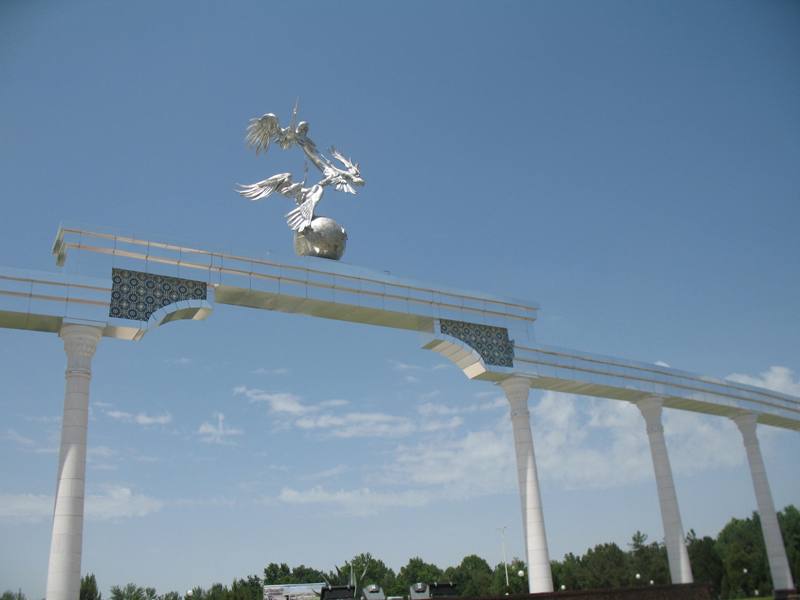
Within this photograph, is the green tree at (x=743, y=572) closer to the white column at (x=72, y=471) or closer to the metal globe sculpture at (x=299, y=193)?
the metal globe sculpture at (x=299, y=193)

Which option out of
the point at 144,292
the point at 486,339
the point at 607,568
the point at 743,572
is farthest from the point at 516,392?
the point at 607,568

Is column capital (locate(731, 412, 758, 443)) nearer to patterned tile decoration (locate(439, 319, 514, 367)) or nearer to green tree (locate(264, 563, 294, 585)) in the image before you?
patterned tile decoration (locate(439, 319, 514, 367))

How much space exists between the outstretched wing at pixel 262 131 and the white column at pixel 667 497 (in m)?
12.3

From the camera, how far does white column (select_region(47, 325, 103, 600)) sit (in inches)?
445

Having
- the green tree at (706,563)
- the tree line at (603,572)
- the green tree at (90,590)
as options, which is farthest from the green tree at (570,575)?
the green tree at (90,590)

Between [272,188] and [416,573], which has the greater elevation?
[272,188]

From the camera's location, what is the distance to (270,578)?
2194 inches

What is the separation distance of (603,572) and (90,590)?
106 feet

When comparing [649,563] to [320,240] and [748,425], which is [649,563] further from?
[320,240]

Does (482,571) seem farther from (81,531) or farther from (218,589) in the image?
(81,531)

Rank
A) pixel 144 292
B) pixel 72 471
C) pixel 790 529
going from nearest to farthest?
1. pixel 72 471
2. pixel 144 292
3. pixel 790 529

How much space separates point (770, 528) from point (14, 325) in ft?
67.6

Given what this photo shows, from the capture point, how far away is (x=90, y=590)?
40.1 m

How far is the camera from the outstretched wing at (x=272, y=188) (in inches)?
617
